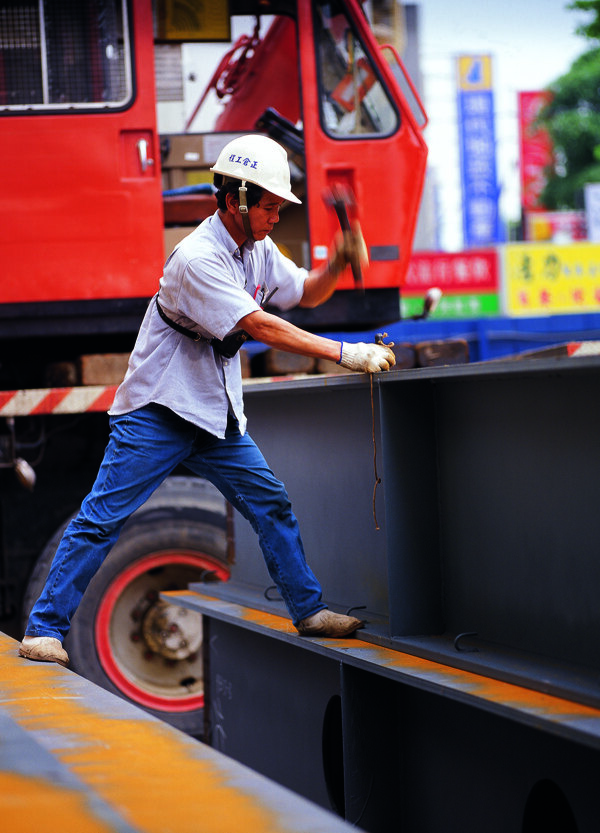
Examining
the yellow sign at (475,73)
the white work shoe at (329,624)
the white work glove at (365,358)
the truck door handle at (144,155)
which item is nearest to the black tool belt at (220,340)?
the white work glove at (365,358)

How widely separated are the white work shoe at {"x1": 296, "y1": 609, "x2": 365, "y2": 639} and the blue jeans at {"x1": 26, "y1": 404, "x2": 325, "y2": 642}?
4 cm

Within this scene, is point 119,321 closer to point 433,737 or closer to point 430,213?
point 433,737

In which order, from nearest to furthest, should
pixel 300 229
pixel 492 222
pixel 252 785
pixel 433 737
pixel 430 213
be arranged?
pixel 252 785, pixel 433 737, pixel 300 229, pixel 492 222, pixel 430 213

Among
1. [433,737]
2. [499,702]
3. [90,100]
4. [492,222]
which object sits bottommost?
[433,737]

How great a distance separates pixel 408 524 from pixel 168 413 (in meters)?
0.96

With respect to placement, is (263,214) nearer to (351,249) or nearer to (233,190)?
(233,190)

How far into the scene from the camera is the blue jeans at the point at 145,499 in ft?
12.1

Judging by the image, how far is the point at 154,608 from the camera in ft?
18.5

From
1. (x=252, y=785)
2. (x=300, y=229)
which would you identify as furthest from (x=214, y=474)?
(x=300, y=229)

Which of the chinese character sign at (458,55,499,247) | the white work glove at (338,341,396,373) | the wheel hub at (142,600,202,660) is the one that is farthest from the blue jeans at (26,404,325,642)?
the chinese character sign at (458,55,499,247)

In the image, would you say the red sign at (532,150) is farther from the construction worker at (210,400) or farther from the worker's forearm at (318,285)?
the construction worker at (210,400)

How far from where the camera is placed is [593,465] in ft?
8.67

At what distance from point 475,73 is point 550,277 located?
20.7 ft

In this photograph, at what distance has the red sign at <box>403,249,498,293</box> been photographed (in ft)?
78.3
